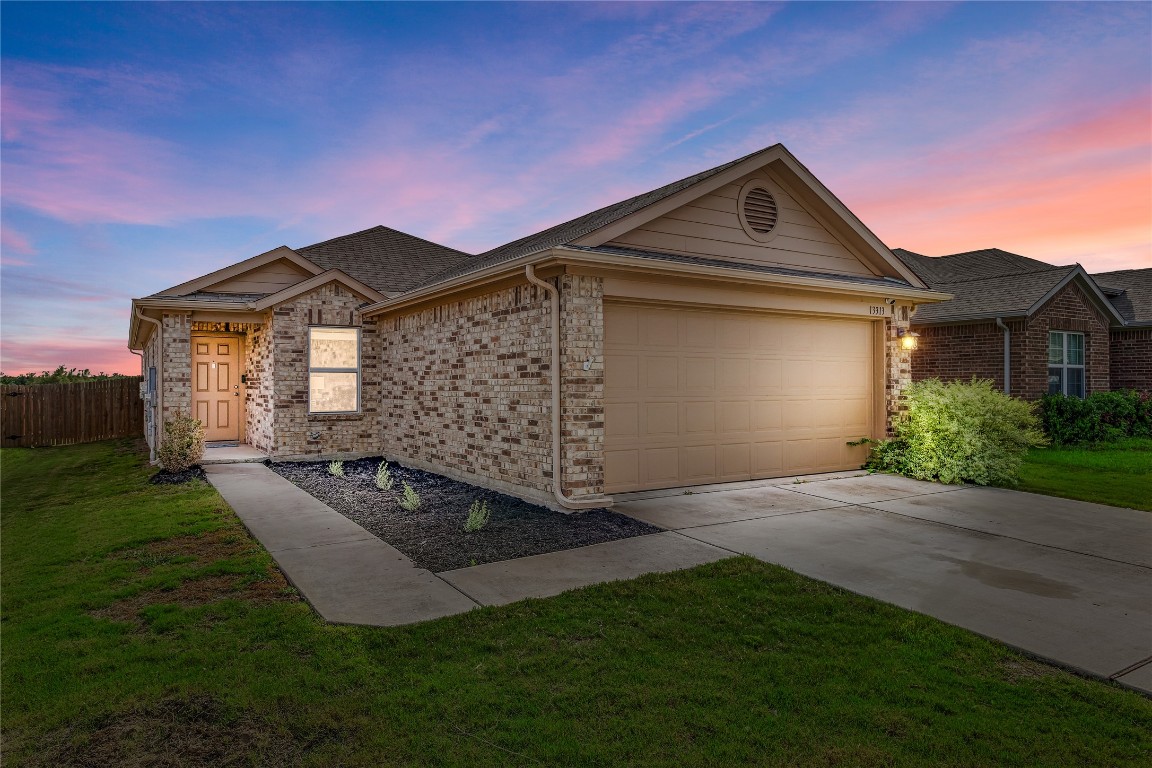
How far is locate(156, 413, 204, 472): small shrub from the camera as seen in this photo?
37.2 feet

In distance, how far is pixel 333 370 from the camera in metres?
12.9

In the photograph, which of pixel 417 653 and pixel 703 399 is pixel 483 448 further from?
pixel 417 653

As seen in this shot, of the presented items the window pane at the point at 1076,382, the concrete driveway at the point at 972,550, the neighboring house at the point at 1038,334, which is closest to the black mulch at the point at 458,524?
the concrete driveway at the point at 972,550

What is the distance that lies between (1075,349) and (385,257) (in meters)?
18.4

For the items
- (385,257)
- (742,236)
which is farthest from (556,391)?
(385,257)

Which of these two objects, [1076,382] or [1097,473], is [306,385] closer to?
[1097,473]

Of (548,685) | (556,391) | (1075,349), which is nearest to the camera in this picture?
(548,685)

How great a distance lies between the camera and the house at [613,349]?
815 centimetres

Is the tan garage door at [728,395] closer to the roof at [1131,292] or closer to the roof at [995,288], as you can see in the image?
the roof at [995,288]

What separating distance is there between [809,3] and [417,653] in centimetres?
1071

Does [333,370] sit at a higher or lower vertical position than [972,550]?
higher

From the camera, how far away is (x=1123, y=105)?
1135cm

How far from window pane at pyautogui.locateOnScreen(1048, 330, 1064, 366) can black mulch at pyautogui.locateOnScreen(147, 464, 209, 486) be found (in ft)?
62.3

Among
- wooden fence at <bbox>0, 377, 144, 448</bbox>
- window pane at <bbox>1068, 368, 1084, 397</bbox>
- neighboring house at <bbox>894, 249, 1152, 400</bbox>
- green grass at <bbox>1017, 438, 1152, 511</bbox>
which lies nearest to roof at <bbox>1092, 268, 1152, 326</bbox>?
neighboring house at <bbox>894, 249, 1152, 400</bbox>
